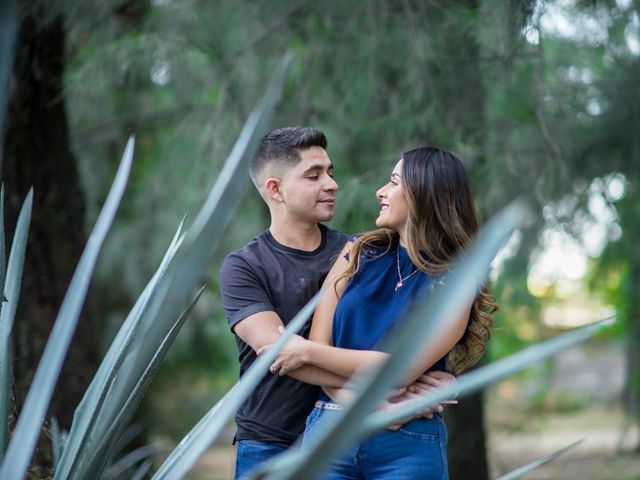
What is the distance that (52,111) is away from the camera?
496 centimetres

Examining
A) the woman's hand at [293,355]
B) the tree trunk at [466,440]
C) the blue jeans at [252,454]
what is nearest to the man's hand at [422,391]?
the woman's hand at [293,355]

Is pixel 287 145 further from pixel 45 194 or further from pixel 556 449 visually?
pixel 556 449

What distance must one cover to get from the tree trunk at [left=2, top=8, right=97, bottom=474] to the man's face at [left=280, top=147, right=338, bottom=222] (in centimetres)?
231

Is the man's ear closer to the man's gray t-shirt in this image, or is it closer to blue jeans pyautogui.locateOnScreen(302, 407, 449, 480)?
the man's gray t-shirt

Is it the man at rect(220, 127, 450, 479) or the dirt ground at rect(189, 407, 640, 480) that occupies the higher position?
the man at rect(220, 127, 450, 479)

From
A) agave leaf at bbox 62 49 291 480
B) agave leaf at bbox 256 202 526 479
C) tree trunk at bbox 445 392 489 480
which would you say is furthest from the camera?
tree trunk at bbox 445 392 489 480

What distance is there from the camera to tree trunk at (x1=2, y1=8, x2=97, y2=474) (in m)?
4.64

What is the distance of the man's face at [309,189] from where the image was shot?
106 inches

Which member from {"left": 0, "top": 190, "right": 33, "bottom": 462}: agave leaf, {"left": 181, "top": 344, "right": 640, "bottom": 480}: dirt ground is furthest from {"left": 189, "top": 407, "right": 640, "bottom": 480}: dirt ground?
{"left": 0, "top": 190, "right": 33, "bottom": 462}: agave leaf

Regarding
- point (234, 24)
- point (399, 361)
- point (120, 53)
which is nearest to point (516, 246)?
point (234, 24)

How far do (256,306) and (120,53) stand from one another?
2946mm

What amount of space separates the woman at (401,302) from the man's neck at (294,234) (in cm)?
24

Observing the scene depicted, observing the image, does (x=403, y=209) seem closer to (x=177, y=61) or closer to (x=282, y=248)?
(x=282, y=248)

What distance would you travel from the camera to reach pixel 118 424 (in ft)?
5.83
